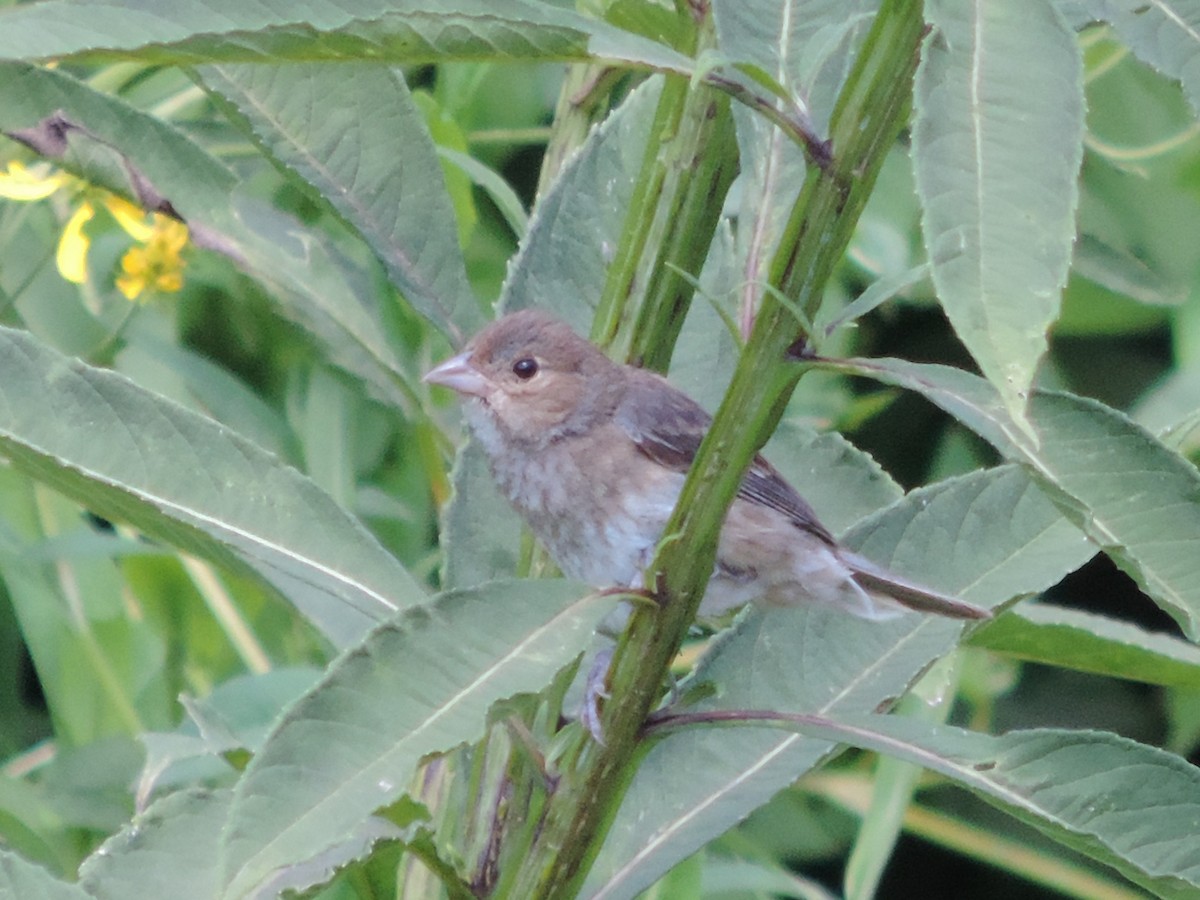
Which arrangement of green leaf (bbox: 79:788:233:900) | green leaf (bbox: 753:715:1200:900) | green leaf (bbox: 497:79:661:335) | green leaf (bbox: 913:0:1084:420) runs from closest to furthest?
green leaf (bbox: 913:0:1084:420) < green leaf (bbox: 753:715:1200:900) < green leaf (bbox: 79:788:233:900) < green leaf (bbox: 497:79:661:335)

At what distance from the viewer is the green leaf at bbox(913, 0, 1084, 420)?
0.55 m

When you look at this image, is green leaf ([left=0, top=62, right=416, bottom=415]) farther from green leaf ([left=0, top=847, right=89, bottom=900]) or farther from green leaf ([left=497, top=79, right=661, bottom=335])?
green leaf ([left=0, top=847, right=89, bottom=900])

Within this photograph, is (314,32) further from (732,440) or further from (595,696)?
(595,696)

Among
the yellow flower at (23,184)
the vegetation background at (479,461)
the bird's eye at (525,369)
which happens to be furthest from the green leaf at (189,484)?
the bird's eye at (525,369)

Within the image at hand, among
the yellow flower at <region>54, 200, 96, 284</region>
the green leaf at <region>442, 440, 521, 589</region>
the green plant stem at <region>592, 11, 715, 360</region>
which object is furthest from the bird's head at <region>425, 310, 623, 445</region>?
the green plant stem at <region>592, 11, 715, 360</region>

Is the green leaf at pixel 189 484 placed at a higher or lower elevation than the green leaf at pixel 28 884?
higher

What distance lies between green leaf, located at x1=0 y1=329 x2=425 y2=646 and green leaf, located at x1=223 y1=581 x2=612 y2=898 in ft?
1.00

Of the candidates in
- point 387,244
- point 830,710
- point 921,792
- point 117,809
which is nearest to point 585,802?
point 830,710

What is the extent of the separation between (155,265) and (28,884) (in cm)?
91

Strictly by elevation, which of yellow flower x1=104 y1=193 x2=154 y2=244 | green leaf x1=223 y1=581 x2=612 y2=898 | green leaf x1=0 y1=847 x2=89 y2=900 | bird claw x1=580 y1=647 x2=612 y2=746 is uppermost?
yellow flower x1=104 y1=193 x2=154 y2=244

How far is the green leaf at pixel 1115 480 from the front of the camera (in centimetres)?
70

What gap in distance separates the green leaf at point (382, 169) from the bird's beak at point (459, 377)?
10.2 inches

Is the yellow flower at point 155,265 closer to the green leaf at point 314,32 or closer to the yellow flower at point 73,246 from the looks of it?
the yellow flower at point 73,246

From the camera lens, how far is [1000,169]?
58cm
